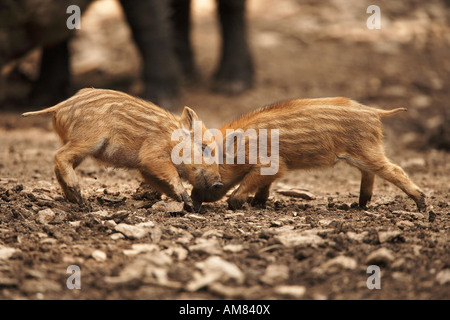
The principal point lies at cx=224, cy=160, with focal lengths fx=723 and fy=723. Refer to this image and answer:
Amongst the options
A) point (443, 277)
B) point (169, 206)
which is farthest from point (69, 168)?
point (443, 277)

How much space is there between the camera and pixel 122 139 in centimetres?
587

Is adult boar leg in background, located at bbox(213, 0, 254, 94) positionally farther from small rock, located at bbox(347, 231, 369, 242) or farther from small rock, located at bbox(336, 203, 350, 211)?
small rock, located at bbox(347, 231, 369, 242)

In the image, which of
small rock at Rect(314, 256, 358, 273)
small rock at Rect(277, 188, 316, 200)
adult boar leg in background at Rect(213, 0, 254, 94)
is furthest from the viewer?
adult boar leg in background at Rect(213, 0, 254, 94)

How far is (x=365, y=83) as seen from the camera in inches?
480

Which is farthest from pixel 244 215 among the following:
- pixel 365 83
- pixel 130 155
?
pixel 365 83

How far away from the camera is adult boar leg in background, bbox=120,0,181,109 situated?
10148mm

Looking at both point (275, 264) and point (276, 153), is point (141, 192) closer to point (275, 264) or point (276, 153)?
point (276, 153)

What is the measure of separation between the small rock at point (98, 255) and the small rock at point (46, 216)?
2.46ft

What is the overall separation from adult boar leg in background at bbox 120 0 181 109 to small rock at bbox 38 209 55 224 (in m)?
5.35

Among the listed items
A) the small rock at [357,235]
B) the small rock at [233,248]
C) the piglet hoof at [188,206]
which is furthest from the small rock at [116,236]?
the small rock at [357,235]

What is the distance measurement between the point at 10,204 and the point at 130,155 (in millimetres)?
1020

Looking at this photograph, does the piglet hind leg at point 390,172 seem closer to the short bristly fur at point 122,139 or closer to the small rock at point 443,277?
the short bristly fur at point 122,139

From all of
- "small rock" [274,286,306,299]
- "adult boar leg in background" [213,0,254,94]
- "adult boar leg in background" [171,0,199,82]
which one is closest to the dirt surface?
"small rock" [274,286,306,299]

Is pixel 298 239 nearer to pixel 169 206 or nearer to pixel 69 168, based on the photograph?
pixel 169 206
